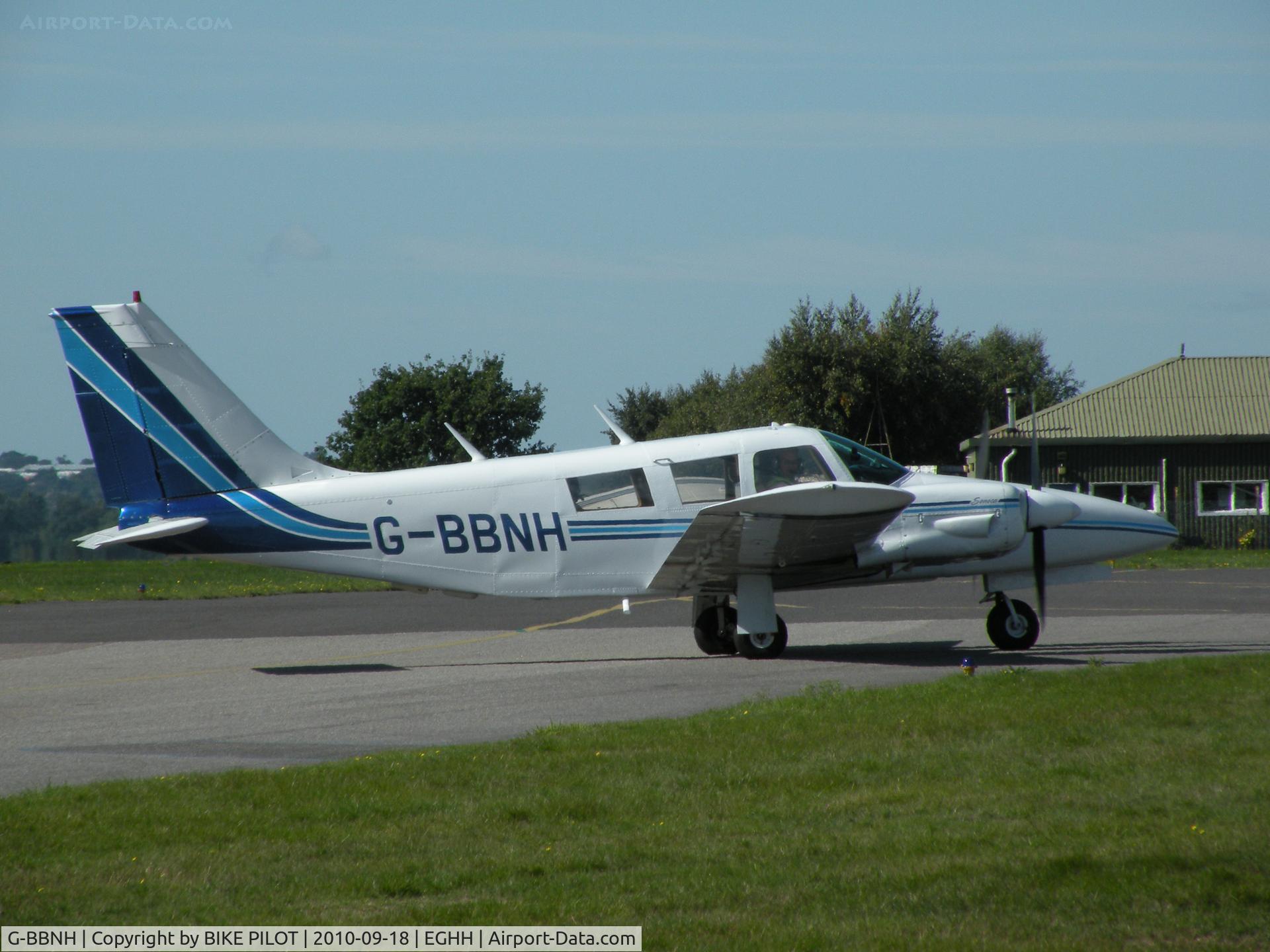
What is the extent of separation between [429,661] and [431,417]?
4445 centimetres

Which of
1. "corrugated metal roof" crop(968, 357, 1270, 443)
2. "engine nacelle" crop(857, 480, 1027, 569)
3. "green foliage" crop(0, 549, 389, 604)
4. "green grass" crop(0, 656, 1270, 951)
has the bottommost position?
"green grass" crop(0, 656, 1270, 951)

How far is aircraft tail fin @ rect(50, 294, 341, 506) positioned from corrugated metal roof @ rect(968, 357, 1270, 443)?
3108 cm

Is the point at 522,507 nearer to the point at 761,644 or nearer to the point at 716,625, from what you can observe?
the point at 716,625

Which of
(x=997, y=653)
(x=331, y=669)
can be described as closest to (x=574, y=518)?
(x=331, y=669)

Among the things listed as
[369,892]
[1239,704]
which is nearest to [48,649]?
[369,892]

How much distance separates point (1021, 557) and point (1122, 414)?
30.4m

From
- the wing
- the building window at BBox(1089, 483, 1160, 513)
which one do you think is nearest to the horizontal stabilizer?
the wing

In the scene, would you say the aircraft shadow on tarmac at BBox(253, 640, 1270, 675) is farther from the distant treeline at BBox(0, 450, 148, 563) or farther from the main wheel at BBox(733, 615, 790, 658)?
the distant treeline at BBox(0, 450, 148, 563)

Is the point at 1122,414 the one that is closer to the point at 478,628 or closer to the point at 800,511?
the point at 478,628

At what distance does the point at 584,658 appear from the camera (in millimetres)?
15258

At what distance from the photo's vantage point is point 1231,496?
4056 centimetres

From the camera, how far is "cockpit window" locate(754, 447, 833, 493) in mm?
14273

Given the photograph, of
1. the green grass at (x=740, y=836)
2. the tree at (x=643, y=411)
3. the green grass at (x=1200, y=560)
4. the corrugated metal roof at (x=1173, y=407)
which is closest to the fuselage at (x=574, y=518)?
the green grass at (x=740, y=836)

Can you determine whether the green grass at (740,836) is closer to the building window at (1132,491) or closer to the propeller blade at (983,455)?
the propeller blade at (983,455)
